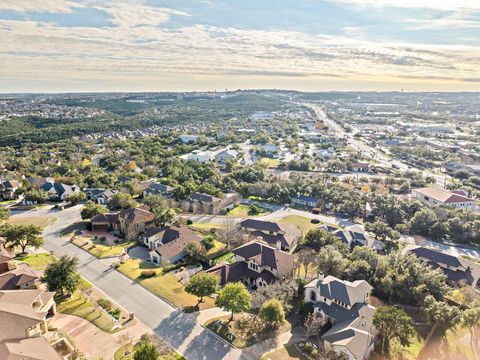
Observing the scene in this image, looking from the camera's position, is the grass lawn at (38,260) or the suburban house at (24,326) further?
the grass lawn at (38,260)

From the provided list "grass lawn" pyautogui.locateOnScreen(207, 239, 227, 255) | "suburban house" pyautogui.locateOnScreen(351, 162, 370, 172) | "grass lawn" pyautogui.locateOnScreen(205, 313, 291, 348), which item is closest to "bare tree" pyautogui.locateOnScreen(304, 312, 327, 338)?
"grass lawn" pyautogui.locateOnScreen(205, 313, 291, 348)

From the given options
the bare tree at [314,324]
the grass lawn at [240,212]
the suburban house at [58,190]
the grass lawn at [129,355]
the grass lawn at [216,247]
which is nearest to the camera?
the grass lawn at [129,355]

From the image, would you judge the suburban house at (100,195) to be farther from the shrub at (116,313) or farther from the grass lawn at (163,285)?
the shrub at (116,313)

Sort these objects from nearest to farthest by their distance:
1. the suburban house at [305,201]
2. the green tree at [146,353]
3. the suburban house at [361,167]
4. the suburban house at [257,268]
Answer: the green tree at [146,353] → the suburban house at [257,268] → the suburban house at [305,201] → the suburban house at [361,167]

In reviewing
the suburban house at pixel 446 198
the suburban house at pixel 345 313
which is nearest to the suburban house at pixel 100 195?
the suburban house at pixel 345 313

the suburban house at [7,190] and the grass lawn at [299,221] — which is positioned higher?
the suburban house at [7,190]

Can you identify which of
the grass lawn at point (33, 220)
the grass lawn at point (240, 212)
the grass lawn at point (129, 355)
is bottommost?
the grass lawn at point (240, 212)

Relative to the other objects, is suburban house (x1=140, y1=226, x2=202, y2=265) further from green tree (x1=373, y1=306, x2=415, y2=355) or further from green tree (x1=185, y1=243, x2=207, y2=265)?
green tree (x1=373, y1=306, x2=415, y2=355)

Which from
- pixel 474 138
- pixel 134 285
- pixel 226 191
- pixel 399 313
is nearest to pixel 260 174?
pixel 226 191
